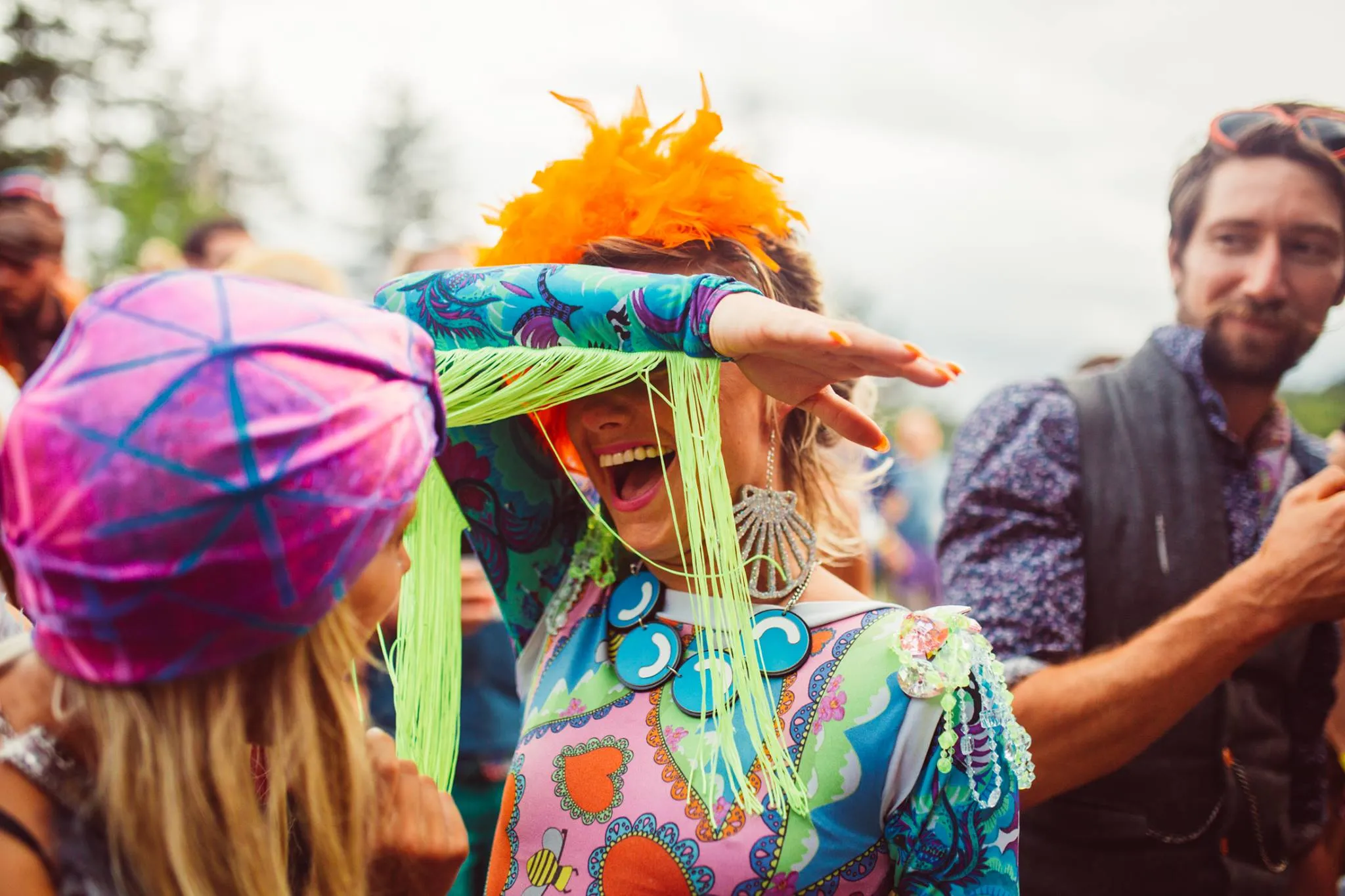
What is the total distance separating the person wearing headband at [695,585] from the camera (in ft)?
3.95

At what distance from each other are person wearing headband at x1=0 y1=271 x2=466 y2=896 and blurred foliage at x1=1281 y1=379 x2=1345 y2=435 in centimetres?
208

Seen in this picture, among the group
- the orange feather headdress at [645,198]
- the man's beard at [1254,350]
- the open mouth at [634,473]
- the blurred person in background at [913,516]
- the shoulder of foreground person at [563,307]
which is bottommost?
the blurred person in background at [913,516]

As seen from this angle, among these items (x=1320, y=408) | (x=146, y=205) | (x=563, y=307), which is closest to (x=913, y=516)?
(x=1320, y=408)

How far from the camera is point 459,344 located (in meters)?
1.40

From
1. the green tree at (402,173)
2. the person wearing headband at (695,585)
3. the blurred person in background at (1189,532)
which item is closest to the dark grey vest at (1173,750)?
the blurred person in background at (1189,532)

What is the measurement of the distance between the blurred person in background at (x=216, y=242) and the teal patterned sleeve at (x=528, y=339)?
370 cm

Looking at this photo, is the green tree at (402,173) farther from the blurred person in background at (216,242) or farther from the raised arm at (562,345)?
the raised arm at (562,345)

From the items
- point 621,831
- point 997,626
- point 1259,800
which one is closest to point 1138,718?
point 997,626

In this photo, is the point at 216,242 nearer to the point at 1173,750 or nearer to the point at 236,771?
the point at 236,771

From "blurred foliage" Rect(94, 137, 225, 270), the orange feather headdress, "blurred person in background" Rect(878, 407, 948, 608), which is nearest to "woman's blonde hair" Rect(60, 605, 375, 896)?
the orange feather headdress

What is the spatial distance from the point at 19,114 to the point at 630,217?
20.9 m

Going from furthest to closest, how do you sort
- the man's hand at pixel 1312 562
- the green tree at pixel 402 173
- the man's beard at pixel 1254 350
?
1. the green tree at pixel 402 173
2. the man's beard at pixel 1254 350
3. the man's hand at pixel 1312 562

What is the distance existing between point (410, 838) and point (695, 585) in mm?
543

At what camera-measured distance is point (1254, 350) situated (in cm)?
191
